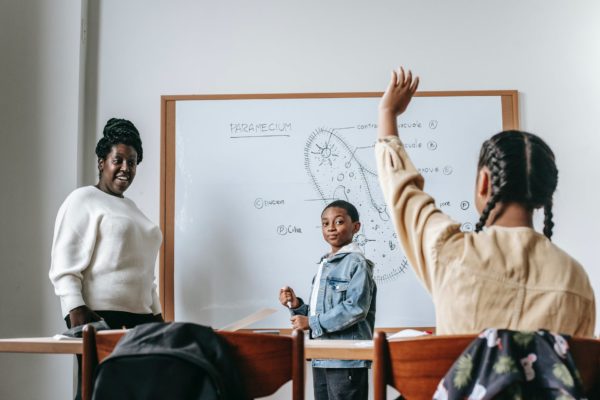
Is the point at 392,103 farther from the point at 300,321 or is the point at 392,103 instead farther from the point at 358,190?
the point at 358,190

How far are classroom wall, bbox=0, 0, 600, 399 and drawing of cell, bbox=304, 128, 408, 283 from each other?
32 centimetres

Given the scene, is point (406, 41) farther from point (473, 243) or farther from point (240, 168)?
point (473, 243)

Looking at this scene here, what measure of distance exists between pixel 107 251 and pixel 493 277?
200 cm

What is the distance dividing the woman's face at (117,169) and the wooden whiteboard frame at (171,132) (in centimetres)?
56

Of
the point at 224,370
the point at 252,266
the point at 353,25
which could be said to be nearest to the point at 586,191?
the point at 353,25

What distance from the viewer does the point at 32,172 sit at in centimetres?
346

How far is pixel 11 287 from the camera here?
3385 millimetres

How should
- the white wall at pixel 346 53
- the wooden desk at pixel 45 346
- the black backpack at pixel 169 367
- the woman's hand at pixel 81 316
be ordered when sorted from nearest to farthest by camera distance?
1. the black backpack at pixel 169 367
2. the wooden desk at pixel 45 346
3. the woman's hand at pixel 81 316
4. the white wall at pixel 346 53

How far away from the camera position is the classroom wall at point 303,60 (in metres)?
3.58

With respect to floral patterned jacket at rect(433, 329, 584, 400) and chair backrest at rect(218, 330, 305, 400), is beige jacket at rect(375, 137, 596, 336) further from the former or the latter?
chair backrest at rect(218, 330, 305, 400)

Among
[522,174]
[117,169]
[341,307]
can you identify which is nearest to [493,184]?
[522,174]

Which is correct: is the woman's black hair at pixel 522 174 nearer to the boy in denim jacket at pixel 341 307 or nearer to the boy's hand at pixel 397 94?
the boy's hand at pixel 397 94

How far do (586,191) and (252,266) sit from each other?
1689 mm

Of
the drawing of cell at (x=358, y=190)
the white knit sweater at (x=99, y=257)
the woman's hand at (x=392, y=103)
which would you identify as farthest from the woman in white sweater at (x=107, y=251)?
the woman's hand at (x=392, y=103)
